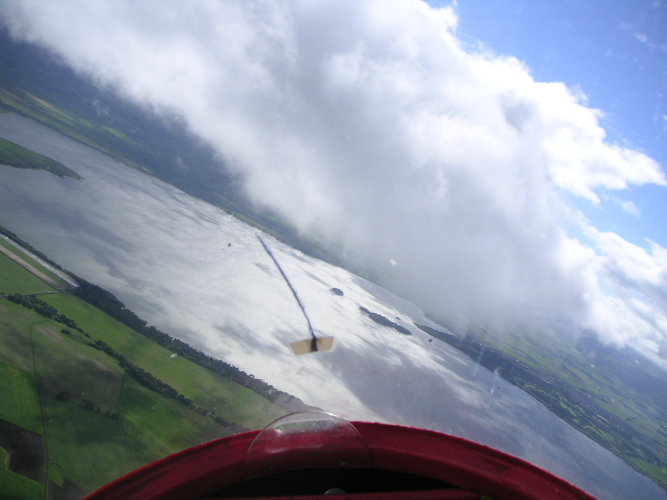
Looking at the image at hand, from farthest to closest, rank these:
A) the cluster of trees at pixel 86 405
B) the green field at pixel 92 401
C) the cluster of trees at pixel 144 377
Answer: the cluster of trees at pixel 144 377, the cluster of trees at pixel 86 405, the green field at pixel 92 401

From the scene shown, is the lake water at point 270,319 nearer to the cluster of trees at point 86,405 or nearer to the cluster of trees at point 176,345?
the cluster of trees at point 176,345

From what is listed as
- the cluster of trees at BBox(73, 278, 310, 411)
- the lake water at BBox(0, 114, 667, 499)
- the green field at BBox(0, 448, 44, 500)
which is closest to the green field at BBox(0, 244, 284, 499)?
the green field at BBox(0, 448, 44, 500)

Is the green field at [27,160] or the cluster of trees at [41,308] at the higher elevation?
the green field at [27,160]

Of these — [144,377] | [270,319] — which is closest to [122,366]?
[144,377]

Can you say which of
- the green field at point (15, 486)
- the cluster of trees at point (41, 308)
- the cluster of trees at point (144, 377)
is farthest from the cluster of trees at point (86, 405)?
the cluster of trees at point (41, 308)

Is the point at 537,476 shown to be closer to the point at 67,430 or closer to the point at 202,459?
the point at 202,459

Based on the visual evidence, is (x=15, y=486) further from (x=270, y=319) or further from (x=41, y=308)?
(x=270, y=319)
